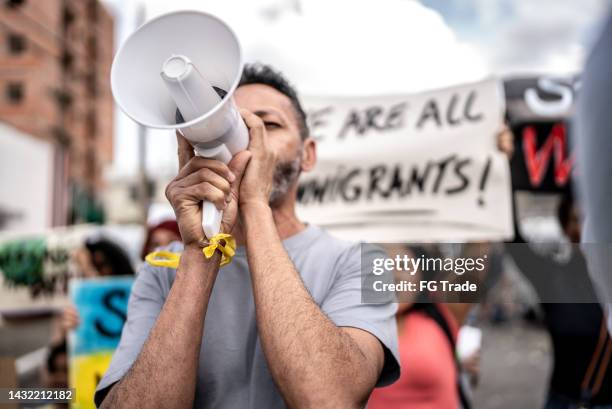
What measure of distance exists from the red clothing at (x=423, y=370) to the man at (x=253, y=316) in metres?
1.02

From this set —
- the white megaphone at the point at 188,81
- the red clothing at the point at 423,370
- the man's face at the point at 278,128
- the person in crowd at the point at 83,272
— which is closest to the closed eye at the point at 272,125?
the man's face at the point at 278,128

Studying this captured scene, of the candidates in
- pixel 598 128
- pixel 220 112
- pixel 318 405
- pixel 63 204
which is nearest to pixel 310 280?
pixel 318 405

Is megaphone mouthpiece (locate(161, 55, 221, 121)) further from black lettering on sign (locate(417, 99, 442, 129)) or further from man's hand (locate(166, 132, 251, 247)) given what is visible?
black lettering on sign (locate(417, 99, 442, 129))

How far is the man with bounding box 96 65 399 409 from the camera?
1030mm

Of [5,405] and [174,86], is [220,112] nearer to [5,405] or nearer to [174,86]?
[174,86]

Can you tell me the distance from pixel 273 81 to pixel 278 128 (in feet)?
0.50

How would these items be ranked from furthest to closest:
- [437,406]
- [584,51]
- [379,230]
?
[437,406] → [379,230] → [584,51]

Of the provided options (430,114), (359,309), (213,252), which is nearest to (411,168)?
(430,114)

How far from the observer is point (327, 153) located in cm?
244

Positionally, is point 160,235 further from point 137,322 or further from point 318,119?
point 137,322

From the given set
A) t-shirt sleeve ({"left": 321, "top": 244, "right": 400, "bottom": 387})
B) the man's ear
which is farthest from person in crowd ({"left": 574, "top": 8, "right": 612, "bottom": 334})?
the man's ear

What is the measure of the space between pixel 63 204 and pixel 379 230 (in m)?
4.80

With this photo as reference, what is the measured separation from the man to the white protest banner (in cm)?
73

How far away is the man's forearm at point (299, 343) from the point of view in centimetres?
101
